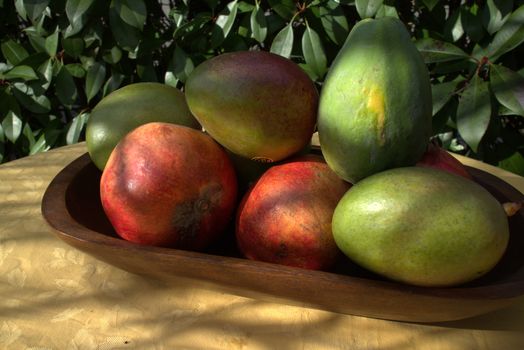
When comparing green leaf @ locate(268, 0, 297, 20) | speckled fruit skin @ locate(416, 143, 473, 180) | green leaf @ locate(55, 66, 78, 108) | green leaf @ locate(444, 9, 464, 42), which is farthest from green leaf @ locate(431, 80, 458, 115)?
green leaf @ locate(55, 66, 78, 108)

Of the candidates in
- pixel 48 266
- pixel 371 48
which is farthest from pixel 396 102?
pixel 48 266

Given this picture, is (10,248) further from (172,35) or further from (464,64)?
(464,64)

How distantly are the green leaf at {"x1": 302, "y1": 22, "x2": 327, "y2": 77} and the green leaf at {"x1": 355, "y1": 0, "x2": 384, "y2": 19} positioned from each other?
138 mm

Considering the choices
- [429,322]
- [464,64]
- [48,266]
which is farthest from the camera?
[464,64]

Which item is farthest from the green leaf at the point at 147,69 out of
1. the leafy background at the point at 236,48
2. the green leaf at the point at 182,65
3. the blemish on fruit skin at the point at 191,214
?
the blemish on fruit skin at the point at 191,214

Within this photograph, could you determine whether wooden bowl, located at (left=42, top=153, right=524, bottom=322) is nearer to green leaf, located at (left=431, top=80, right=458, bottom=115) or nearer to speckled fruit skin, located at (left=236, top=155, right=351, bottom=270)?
speckled fruit skin, located at (left=236, top=155, right=351, bottom=270)

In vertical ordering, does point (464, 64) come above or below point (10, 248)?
above

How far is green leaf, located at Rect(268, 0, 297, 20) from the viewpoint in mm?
1104

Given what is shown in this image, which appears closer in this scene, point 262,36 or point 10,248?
point 10,248

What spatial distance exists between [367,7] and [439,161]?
18.1 inches

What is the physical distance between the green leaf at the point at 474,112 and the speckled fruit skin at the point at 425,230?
0.48 m

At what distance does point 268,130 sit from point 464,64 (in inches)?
24.8

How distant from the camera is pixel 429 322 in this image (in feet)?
1.71

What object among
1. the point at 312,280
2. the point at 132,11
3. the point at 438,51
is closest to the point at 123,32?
the point at 132,11
